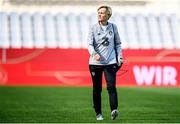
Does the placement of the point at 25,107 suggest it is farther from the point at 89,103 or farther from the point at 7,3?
the point at 7,3

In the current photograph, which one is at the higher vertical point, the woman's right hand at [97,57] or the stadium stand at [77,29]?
the woman's right hand at [97,57]

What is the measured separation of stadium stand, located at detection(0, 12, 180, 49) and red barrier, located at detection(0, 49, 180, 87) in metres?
2.77

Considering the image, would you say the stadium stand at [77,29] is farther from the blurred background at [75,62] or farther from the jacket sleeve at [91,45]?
the jacket sleeve at [91,45]

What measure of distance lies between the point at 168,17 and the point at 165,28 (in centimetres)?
48

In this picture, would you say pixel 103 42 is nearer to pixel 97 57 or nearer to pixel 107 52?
pixel 107 52

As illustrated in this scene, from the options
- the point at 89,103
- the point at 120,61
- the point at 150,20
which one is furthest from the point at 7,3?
the point at 120,61

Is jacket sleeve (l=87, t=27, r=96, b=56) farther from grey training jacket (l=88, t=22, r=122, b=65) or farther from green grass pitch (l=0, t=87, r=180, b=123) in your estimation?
green grass pitch (l=0, t=87, r=180, b=123)

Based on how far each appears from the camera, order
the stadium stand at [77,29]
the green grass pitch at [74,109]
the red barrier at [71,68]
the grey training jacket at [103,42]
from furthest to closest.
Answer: the stadium stand at [77,29], the red barrier at [71,68], the green grass pitch at [74,109], the grey training jacket at [103,42]

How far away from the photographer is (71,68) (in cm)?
2492

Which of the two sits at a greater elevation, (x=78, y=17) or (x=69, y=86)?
(x=78, y=17)

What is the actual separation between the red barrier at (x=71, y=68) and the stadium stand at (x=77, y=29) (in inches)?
109

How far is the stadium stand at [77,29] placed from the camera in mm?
28156

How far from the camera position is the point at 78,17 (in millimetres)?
28969

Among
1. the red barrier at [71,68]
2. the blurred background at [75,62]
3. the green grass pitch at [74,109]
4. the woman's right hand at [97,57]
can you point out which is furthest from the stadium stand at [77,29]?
the woman's right hand at [97,57]
